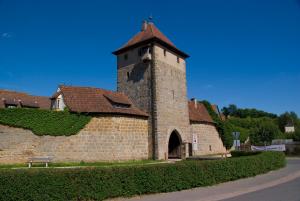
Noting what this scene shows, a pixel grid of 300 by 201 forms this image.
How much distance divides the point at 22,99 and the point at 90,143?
1734cm

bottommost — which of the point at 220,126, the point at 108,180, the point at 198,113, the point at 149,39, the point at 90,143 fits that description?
the point at 108,180

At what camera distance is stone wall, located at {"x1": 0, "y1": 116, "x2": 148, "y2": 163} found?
853 inches

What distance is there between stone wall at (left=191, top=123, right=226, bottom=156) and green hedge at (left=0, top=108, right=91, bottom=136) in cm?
1521

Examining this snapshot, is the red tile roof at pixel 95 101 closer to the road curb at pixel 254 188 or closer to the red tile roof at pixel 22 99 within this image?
the red tile roof at pixel 22 99

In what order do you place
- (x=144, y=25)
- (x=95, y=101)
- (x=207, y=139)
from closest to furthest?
1. (x=95, y=101)
2. (x=144, y=25)
3. (x=207, y=139)

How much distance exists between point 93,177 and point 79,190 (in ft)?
2.10

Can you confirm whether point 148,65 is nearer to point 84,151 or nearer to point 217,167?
point 84,151

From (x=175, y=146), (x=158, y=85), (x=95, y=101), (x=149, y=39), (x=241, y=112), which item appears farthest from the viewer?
(x=241, y=112)

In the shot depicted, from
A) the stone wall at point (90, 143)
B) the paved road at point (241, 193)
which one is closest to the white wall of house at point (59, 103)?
the stone wall at point (90, 143)

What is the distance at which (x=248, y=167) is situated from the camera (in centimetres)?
1634

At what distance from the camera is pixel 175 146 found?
104 feet

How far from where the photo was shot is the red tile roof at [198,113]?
116 feet

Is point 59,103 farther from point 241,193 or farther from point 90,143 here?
point 241,193

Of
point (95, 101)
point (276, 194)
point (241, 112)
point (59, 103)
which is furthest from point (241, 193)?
point (241, 112)
